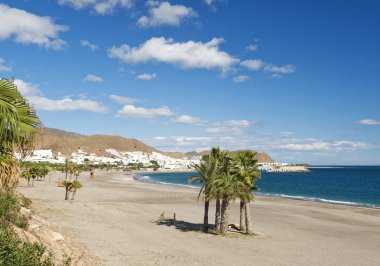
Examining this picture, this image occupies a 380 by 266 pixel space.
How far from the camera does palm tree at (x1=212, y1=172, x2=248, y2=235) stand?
32156mm

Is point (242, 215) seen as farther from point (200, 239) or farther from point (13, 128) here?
point (13, 128)

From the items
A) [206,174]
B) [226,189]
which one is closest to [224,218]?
[226,189]

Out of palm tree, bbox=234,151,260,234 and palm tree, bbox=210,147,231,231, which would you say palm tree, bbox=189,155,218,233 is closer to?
palm tree, bbox=210,147,231,231

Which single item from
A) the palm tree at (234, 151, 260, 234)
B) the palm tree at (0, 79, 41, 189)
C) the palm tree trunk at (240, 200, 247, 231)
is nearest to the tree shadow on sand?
the palm tree trunk at (240, 200, 247, 231)

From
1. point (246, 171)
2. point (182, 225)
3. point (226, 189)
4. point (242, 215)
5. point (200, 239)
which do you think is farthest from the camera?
point (182, 225)

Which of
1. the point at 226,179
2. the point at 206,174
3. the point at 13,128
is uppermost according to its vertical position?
the point at 13,128

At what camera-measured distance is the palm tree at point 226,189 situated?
32.2m

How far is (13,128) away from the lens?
316 inches

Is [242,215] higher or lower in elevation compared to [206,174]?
lower

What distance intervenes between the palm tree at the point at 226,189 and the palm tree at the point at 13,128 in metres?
24.6

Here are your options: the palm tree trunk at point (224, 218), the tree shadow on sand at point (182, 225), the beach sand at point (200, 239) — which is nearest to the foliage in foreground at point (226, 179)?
the palm tree trunk at point (224, 218)

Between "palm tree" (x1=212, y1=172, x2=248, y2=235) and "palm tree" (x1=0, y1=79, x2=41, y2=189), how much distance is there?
24621mm

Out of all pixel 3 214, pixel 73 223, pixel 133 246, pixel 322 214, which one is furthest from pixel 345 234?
pixel 3 214

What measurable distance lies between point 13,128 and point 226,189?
25534mm
